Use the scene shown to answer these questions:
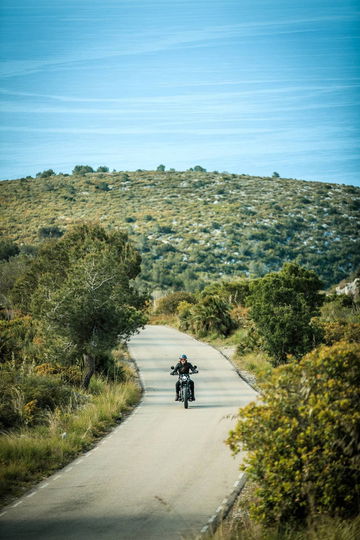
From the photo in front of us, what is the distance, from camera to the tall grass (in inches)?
432

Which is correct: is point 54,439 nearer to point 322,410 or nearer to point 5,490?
point 5,490

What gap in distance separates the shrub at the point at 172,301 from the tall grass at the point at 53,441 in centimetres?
2778

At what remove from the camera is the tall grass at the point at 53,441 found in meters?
11.0

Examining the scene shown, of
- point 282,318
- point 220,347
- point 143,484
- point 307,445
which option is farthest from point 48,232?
point 307,445

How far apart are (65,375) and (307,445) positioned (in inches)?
490

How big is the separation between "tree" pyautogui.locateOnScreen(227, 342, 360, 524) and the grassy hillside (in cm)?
5195

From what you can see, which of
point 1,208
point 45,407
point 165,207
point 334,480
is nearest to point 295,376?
point 334,480

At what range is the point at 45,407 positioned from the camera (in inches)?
639

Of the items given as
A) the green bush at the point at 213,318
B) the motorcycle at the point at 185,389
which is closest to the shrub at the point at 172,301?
the green bush at the point at 213,318

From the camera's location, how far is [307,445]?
7.55m

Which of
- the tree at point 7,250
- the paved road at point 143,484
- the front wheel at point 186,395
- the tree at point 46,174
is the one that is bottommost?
the paved road at point 143,484

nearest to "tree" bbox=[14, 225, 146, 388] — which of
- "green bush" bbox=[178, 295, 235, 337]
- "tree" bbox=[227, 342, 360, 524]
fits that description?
"tree" bbox=[227, 342, 360, 524]

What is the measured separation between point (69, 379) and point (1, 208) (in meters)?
76.2

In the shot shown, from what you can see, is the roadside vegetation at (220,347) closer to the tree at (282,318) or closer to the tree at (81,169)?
the tree at (282,318)
